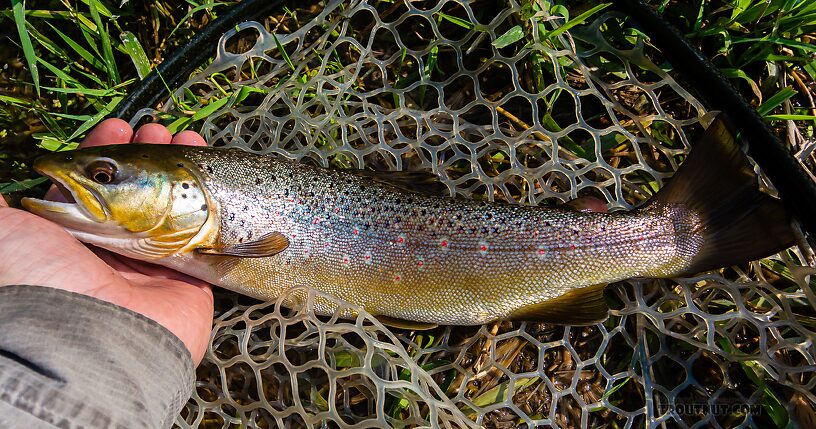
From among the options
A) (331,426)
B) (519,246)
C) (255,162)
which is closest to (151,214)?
(255,162)

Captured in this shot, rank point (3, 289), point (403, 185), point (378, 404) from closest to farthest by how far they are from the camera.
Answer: point (3, 289) → point (378, 404) → point (403, 185)

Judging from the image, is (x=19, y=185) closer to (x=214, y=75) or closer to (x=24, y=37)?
(x=24, y=37)

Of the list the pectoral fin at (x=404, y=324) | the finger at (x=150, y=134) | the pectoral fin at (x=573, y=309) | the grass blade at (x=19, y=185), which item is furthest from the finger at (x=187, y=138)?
the pectoral fin at (x=573, y=309)

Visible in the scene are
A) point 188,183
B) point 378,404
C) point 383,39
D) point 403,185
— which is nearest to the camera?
point 378,404

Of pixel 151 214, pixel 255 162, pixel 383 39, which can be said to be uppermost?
pixel 383 39

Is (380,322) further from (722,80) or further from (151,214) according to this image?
(722,80)

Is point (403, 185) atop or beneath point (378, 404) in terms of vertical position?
atop
